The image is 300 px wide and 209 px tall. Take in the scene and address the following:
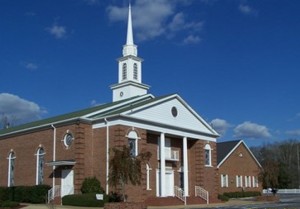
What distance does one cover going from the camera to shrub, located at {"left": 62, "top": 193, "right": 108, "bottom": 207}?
35.0 m

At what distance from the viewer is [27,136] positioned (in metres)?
45.4

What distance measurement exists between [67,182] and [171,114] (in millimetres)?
11309

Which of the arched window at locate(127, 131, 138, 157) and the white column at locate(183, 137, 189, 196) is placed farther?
the white column at locate(183, 137, 189, 196)

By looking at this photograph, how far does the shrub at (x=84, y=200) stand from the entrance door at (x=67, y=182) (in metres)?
2.20

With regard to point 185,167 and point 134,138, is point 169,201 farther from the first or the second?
point 134,138

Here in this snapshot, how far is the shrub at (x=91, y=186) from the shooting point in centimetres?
3748

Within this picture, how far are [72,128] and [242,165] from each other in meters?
32.4

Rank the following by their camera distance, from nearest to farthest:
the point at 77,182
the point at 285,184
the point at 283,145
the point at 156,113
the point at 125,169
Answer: the point at 125,169 < the point at 77,182 < the point at 156,113 < the point at 285,184 < the point at 283,145

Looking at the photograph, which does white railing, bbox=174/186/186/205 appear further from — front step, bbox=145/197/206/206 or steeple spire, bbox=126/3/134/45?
steeple spire, bbox=126/3/134/45

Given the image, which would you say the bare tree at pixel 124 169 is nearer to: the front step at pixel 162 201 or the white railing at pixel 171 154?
the front step at pixel 162 201

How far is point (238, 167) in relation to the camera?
64.8m

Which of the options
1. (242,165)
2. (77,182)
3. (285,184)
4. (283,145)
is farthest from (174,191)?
(283,145)

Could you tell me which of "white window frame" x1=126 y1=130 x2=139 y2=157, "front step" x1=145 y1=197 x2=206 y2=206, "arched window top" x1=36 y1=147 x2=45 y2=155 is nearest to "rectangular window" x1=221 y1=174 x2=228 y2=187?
"front step" x1=145 y1=197 x2=206 y2=206

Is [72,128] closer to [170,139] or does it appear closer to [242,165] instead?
[170,139]
